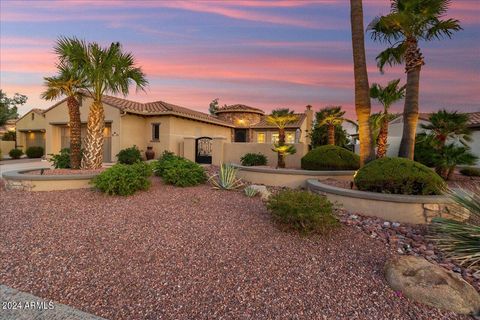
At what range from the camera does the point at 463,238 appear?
4.36 m

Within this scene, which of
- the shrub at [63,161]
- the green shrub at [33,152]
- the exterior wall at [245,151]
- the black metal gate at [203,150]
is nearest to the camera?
the shrub at [63,161]

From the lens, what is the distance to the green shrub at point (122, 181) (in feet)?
23.8

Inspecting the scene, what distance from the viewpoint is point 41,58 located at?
13312 millimetres

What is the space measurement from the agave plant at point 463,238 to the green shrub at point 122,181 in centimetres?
700

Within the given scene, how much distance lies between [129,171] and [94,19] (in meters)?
7.89

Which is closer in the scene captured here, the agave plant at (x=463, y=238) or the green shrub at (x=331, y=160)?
the agave plant at (x=463, y=238)

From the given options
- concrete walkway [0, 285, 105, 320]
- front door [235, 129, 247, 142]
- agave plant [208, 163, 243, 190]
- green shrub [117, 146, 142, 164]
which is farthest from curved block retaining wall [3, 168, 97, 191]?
front door [235, 129, 247, 142]

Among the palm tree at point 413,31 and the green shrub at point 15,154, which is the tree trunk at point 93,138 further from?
the green shrub at point 15,154

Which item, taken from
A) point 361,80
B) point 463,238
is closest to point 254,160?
point 361,80

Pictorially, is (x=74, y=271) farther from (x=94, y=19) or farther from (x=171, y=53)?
(x=171, y=53)

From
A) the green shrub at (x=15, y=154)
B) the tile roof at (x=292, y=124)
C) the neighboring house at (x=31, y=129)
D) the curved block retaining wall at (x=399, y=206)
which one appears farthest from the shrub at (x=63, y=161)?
the green shrub at (x=15, y=154)

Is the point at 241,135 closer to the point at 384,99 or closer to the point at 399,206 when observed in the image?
the point at 384,99

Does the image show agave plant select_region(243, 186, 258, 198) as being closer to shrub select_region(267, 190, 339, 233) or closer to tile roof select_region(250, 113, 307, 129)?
shrub select_region(267, 190, 339, 233)

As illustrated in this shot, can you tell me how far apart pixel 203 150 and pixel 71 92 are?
9.07m
